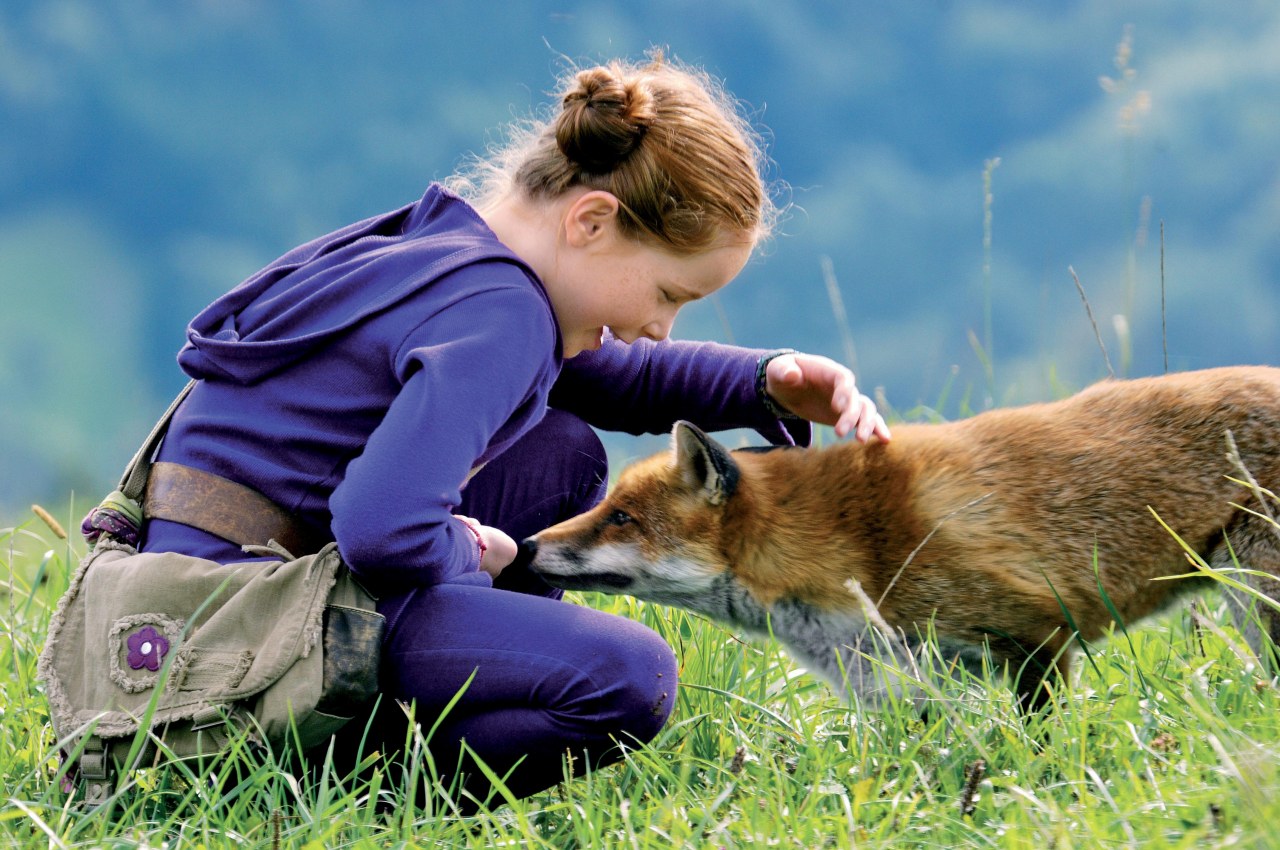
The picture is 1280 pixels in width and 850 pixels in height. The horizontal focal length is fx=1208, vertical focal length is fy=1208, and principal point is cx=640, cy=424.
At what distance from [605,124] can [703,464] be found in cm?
112

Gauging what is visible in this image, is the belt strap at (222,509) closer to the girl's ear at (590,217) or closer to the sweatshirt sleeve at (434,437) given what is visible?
the sweatshirt sleeve at (434,437)

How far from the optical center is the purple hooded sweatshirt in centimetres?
278

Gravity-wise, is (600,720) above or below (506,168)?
below

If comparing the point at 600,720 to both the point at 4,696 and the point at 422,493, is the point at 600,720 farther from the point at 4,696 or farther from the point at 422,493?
the point at 4,696

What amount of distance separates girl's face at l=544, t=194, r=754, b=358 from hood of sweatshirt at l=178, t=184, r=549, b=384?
7.5 inches

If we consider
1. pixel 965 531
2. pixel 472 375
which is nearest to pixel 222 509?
pixel 472 375

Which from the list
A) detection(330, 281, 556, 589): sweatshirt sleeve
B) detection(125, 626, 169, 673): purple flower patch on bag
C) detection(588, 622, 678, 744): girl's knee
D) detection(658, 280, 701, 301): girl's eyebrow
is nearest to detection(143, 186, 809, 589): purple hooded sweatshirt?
detection(330, 281, 556, 589): sweatshirt sleeve

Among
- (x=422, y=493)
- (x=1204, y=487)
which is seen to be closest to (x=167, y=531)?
(x=422, y=493)

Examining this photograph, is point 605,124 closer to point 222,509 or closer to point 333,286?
point 333,286

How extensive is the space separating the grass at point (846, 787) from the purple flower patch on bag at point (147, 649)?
0.27 metres

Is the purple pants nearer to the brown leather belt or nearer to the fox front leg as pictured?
the brown leather belt

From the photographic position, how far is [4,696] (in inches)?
155

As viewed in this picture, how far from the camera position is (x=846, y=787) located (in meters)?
2.98

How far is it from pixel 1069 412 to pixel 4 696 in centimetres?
361
